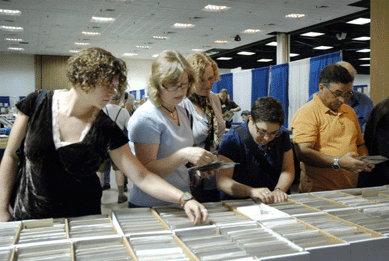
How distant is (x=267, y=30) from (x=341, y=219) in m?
11.8

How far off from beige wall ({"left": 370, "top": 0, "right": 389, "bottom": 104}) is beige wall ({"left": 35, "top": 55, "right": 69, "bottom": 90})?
62.1 feet

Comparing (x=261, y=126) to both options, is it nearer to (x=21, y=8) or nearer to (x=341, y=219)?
(x=341, y=219)

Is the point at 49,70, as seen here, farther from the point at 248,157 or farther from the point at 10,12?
the point at 248,157

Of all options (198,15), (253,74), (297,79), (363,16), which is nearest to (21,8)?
Answer: (198,15)

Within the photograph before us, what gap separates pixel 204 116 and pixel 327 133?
83cm

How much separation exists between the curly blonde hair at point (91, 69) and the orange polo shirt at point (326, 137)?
4.55 feet

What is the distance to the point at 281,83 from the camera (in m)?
8.17

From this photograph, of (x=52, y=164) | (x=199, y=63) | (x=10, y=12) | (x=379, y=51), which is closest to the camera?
(x=52, y=164)

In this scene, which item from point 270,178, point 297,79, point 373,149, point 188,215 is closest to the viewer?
point 188,215

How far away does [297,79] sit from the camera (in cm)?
772

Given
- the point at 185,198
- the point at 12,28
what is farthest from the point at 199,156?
the point at 12,28

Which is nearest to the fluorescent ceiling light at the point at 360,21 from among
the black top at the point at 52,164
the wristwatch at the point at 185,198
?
the wristwatch at the point at 185,198

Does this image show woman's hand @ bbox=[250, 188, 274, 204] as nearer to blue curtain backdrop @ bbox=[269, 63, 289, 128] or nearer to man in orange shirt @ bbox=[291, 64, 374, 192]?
man in orange shirt @ bbox=[291, 64, 374, 192]

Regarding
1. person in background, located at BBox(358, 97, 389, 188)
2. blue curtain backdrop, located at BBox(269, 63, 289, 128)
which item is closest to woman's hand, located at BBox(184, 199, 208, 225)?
person in background, located at BBox(358, 97, 389, 188)
